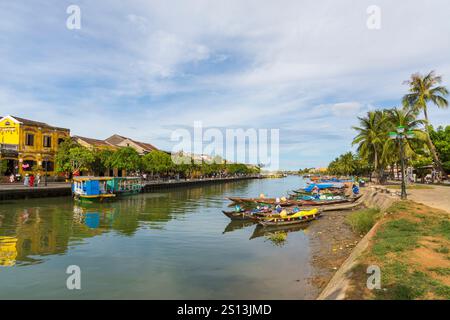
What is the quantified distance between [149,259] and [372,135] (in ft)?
153

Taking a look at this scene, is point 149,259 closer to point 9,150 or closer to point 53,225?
point 53,225

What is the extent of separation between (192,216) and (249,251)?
14.4 meters

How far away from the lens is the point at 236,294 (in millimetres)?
11125

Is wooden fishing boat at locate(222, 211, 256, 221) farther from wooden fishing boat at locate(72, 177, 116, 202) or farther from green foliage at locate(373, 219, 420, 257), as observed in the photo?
wooden fishing boat at locate(72, 177, 116, 202)

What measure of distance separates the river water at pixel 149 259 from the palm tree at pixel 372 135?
1362 inches

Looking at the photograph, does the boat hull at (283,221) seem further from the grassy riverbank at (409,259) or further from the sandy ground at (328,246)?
the grassy riverbank at (409,259)

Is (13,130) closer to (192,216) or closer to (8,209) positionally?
(8,209)

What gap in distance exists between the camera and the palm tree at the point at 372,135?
50562mm

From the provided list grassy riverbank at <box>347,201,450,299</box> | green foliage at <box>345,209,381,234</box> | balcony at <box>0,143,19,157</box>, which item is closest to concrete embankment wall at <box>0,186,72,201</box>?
balcony at <box>0,143,19,157</box>

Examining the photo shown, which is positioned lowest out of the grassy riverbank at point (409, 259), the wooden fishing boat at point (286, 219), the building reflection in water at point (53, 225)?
the building reflection in water at point (53, 225)

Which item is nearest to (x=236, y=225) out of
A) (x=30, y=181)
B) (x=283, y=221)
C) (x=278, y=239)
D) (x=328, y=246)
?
(x=283, y=221)

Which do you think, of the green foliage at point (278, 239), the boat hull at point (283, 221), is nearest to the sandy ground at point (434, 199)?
the boat hull at point (283, 221)

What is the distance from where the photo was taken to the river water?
11445mm

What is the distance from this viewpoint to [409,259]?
10016 mm
